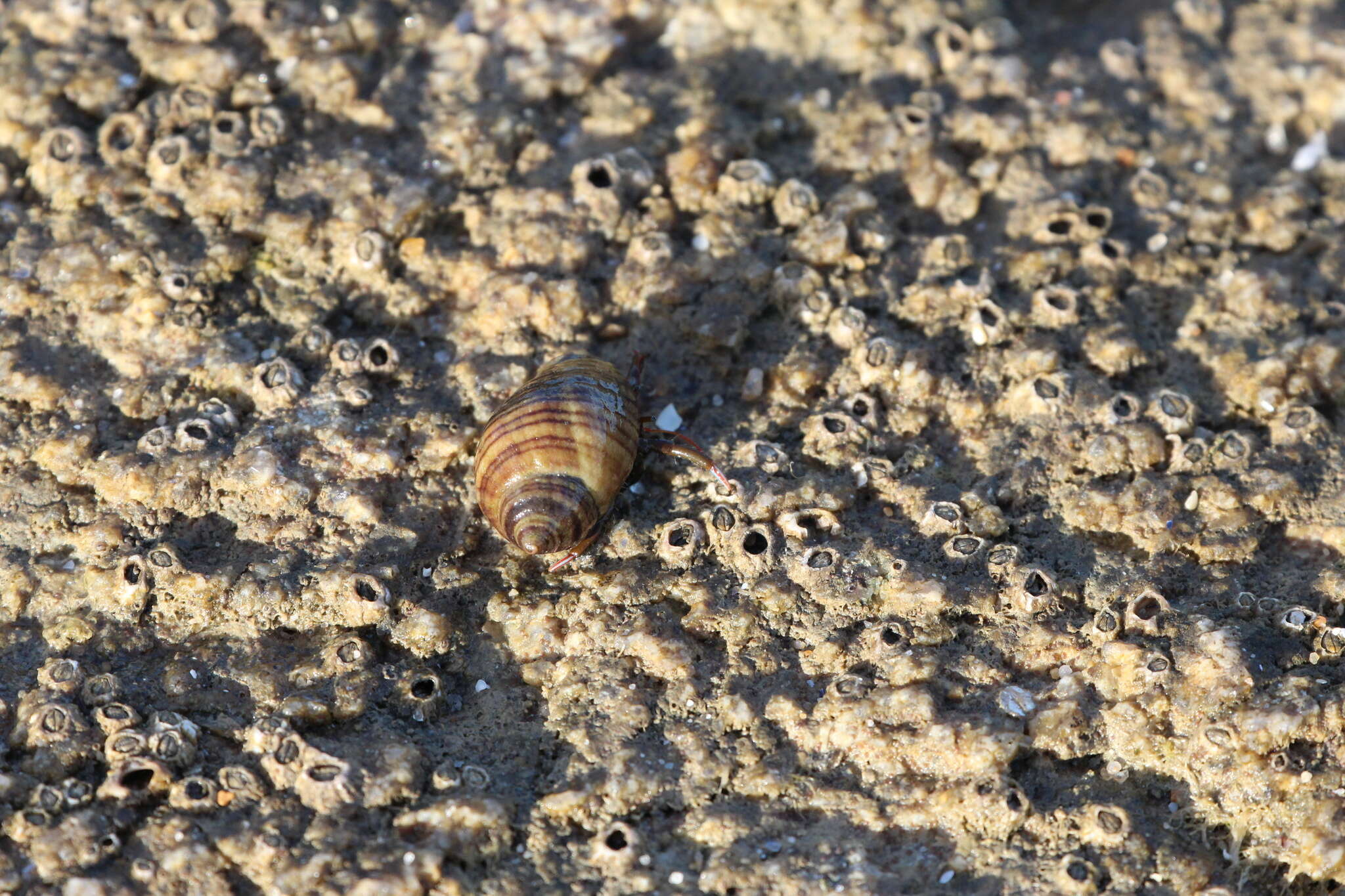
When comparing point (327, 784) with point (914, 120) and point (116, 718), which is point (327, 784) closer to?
point (116, 718)

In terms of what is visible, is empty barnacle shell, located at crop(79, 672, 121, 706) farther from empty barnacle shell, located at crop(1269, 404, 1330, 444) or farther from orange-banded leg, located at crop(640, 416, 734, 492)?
empty barnacle shell, located at crop(1269, 404, 1330, 444)

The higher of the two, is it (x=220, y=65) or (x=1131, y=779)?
(x=220, y=65)

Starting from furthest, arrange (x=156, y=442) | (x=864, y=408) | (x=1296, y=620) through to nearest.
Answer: (x=864, y=408)
(x=156, y=442)
(x=1296, y=620)

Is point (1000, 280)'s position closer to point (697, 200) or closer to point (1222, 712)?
point (697, 200)

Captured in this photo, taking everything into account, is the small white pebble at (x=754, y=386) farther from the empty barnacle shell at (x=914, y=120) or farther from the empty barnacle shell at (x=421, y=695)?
the empty barnacle shell at (x=421, y=695)

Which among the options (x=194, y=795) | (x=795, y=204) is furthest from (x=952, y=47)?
(x=194, y=795)

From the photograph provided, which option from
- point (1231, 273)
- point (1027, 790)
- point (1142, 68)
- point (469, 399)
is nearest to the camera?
point (1027, 790)

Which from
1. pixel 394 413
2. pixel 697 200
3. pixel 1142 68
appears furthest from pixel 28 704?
pixel 1142 68
